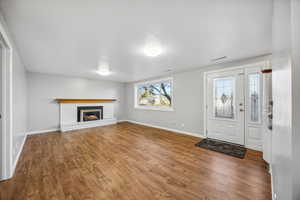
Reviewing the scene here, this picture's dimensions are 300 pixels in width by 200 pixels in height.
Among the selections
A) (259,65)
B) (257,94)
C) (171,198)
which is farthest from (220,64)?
(171,198)

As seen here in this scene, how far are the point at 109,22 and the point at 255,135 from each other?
152 inches

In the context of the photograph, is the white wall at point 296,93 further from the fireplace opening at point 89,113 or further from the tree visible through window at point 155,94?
the fireplace opening at point 89,113

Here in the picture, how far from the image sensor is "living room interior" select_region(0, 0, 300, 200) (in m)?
1.16

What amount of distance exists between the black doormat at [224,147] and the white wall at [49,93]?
5.10 metres

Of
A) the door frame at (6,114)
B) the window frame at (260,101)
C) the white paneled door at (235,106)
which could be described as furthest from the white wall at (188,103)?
the door frame at (6,114)

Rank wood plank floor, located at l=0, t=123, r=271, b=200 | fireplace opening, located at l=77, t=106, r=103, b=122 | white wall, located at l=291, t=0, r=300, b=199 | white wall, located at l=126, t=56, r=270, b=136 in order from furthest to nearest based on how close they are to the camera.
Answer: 1. fireplace opening, located at l=77, t=106, r=103, b=122
2. white wall, located at l=126, t=56, r=270, b=136
3. wood plank floor, located at l=0, t=123, r=271, b=200
4. white wall, located at l=291, t=0, r=300, b=199

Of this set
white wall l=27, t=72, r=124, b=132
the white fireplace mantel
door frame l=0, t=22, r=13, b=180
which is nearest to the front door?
door frame l=0, t=22, r=13, b=180

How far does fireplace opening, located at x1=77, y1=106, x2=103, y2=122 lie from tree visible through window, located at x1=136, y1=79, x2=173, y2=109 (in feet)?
6.40

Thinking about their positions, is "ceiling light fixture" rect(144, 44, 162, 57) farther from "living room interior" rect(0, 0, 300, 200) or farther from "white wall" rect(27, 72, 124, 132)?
"white wall" rect(27, 72, 124, 132)

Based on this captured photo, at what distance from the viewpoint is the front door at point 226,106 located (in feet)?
10.1

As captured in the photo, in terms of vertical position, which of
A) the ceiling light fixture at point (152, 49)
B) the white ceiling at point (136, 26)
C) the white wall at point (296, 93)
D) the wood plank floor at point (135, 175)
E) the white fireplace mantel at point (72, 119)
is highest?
the white ceiling at point (136, 26)

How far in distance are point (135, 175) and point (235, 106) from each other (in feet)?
9.87

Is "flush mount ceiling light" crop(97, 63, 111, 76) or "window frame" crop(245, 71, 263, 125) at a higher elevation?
"flush mount ceiling light" crop(97, 63, 111, 76)

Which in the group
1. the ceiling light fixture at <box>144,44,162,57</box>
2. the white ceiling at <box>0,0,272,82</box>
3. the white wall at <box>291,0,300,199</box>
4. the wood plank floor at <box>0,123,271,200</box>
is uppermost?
the white ceiling at <box>0,0,272,82</box>
